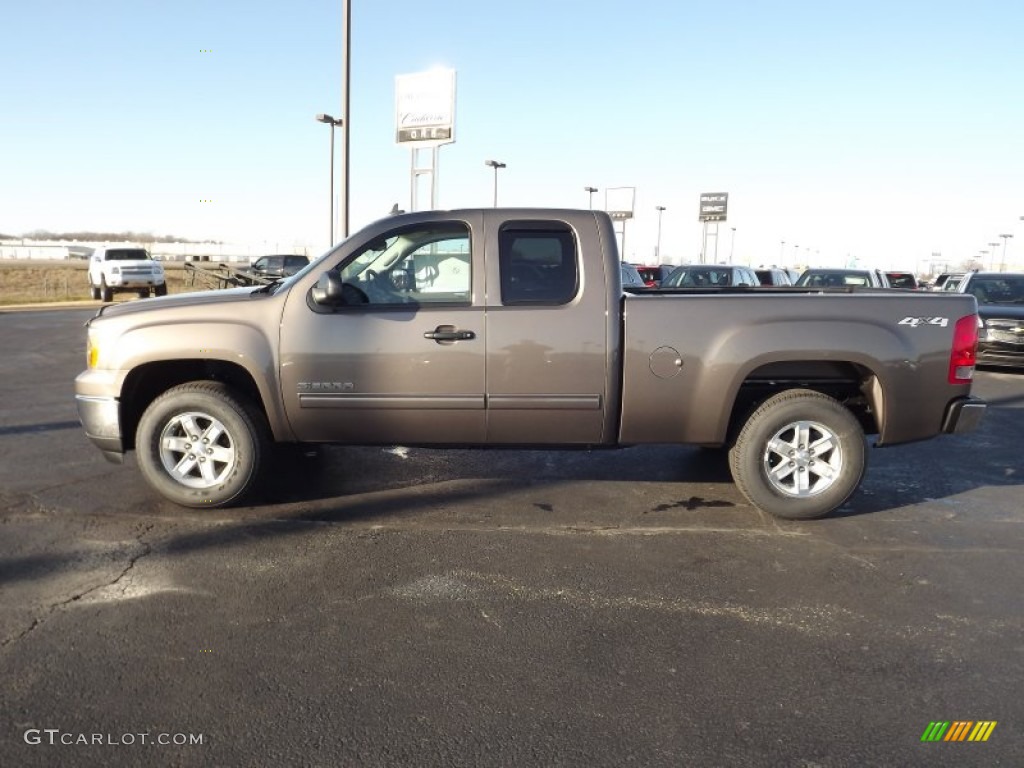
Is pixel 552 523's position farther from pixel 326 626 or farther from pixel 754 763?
pixel 754 763

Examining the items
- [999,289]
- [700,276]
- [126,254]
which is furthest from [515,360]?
[126,254]

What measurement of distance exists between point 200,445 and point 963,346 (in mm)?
4942

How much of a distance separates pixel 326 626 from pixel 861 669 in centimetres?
229

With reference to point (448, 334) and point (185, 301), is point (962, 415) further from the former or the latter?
point (185, 301)

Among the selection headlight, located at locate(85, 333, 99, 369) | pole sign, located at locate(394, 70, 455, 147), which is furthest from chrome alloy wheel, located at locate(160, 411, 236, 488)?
pole sign, located at locate(394, 70, 455, 147)

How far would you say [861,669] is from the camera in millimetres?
3107

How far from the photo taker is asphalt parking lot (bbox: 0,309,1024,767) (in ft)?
8.59

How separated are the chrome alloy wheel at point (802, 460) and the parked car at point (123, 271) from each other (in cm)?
2515

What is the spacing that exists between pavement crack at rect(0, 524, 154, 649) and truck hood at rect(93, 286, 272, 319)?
4.69 ft

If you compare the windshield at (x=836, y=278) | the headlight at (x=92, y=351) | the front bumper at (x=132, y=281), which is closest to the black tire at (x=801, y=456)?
the headlight at (x=92, y=351)

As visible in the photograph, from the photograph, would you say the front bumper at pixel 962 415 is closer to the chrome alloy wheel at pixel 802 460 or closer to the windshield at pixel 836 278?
the chrome alloy wheel at pixel 802 460

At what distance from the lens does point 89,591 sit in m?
3.72

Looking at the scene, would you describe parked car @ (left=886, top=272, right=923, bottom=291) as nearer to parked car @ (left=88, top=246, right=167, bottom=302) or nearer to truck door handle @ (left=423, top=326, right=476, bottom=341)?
truck door handle @ (left=423, top=326, right=476, bottom=341)

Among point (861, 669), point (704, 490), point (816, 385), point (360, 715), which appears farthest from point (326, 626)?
point (816, 385)
